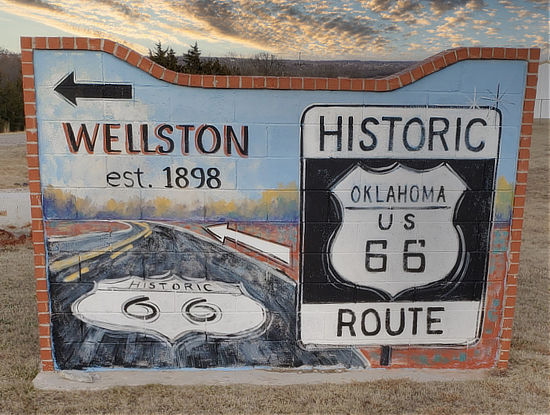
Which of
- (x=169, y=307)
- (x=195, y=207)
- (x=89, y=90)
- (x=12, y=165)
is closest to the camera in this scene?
(x=89, y=90)

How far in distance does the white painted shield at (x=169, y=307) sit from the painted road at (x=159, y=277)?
0.05 meters

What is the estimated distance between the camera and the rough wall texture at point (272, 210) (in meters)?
4.16

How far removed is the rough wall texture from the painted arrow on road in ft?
0.04

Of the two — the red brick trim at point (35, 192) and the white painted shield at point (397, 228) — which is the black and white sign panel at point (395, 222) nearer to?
the white painted shield at point (397, 228)

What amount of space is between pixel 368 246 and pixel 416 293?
2.31 feet

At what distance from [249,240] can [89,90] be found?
200 centimetres

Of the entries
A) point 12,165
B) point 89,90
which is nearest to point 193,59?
point 12,165

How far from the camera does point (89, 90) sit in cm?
410

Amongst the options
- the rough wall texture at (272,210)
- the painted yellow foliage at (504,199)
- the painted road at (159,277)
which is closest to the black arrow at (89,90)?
the rough wall texture at (272,210)

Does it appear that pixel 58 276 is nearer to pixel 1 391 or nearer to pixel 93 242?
pixel 93 242

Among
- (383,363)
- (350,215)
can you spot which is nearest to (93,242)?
(350,215)

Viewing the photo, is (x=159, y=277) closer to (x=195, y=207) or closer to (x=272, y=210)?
(x=195, y=207)

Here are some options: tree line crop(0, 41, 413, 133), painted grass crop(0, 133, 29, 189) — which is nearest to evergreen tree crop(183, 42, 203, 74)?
tree line crop(0, 41, 413, 133)

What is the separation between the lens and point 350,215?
14.4 ft
